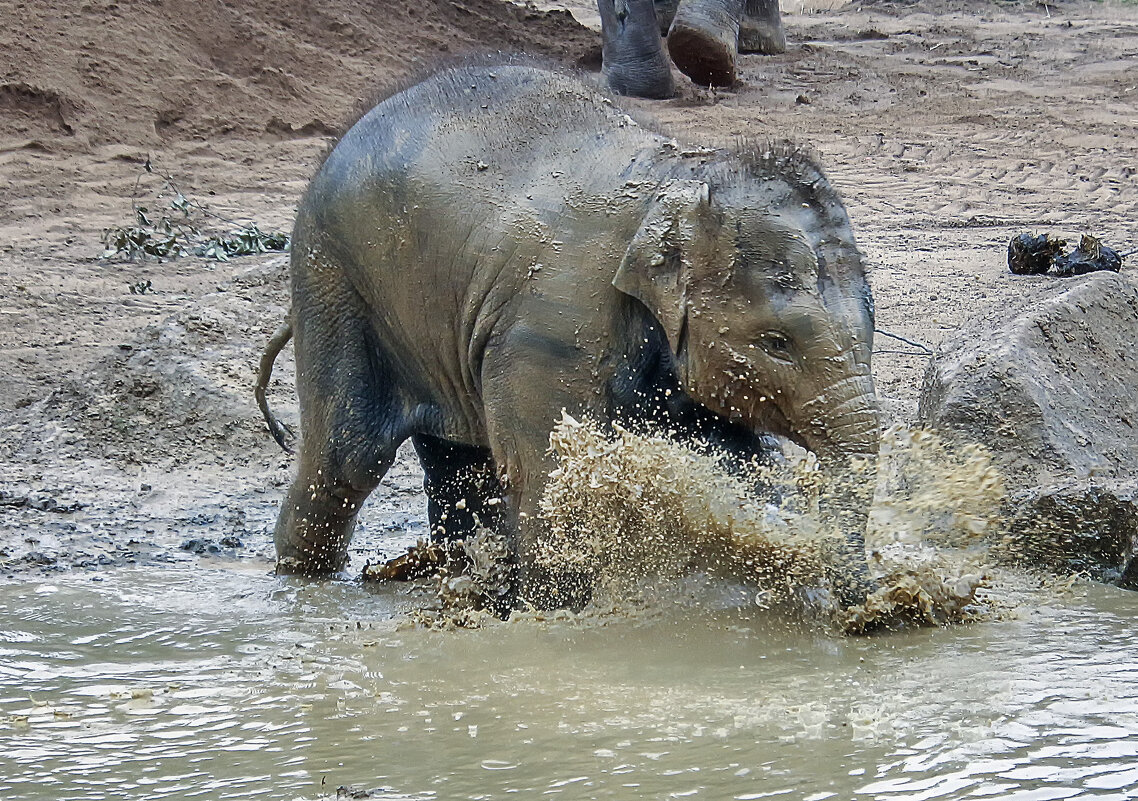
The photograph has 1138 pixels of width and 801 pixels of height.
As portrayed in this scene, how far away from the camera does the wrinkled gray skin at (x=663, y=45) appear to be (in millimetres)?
12969

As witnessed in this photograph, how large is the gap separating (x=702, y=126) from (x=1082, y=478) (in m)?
7.65

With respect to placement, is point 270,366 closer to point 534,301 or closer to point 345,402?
point 345,402

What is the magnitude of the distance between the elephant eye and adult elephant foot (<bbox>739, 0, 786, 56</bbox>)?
11.9 meters

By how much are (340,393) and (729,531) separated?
141 cm

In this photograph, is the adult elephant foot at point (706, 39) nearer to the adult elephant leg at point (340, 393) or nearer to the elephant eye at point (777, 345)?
the adult elephant leg at point (340, 393)

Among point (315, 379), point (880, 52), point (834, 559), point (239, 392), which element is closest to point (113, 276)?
point (239, 392)

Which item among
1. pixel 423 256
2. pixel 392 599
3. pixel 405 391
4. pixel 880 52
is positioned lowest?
pixel 392 599

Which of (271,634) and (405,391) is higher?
(405,391)

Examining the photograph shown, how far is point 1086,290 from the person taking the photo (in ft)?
18.5

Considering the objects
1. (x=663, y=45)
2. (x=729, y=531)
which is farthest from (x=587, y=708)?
(x=663, y=45)

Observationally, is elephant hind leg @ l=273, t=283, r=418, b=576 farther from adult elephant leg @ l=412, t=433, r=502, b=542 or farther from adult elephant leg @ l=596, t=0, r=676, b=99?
adult elephant leg @ l=596, t=0, r=676, b=99

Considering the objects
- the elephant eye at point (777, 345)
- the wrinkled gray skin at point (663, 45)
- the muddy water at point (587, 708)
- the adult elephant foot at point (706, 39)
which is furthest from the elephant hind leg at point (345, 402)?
the adult elephant foot at point (706, 39)

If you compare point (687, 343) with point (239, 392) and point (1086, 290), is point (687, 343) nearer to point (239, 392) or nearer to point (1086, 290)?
point (1086, 290)

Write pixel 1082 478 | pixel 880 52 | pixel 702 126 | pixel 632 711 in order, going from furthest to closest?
pixel 880 52 < pixel 702 126 < pixel 1082 478 < pixel 632 711
